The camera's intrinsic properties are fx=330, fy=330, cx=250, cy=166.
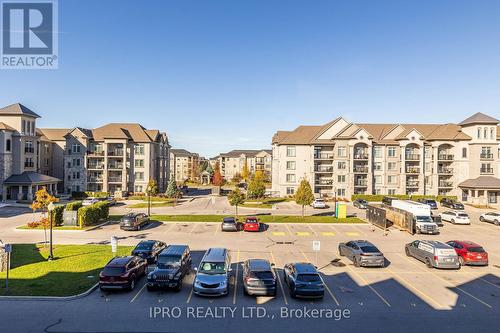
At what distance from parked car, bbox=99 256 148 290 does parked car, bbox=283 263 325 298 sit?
7930mm

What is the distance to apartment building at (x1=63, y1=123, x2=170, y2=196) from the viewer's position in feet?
209

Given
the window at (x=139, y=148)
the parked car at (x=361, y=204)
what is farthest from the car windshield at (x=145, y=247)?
the window at (x=139, y=148)

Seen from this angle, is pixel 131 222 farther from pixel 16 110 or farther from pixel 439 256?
pixel 16 110

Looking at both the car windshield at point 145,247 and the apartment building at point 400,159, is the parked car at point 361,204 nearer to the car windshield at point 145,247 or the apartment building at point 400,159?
the apartment building at point 400,159

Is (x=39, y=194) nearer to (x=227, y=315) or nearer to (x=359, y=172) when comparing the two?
(x=227, y=315)

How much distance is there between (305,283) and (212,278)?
14.4 ft

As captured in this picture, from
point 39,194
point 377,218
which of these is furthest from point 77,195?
point 377,218

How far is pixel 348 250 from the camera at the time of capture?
22.6 m

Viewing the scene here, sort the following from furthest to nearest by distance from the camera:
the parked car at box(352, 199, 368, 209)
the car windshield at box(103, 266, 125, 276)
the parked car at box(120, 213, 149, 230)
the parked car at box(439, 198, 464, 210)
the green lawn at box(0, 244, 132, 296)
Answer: the parked car at box(439, 198, 464, 210) < the parked car at box(352, 199, 368, 209) < the parked car at box(120, 213, 149, 230) < the green lawn at box(0, 244, 132, 296) < the car windshield at box(103, 266, 125, 276)

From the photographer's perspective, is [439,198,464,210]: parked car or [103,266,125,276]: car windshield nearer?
[103,266,125,276]: car windshield

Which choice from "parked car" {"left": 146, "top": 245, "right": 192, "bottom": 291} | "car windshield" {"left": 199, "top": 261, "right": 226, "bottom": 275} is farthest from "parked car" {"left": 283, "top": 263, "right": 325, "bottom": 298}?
"parked car" {"left": 146, "top": 245, "right": 192, "bottom": 291}

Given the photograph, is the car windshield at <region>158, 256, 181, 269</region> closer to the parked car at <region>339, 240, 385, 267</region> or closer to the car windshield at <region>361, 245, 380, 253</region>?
the parked car at <region>339, 240, 385, 267</region>

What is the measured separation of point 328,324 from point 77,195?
59.1 m

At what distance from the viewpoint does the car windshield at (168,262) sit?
17.0 m
